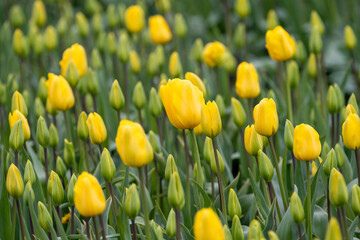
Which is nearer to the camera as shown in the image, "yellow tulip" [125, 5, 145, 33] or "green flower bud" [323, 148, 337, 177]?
"green flower bud" [323, 148, 337, 177]

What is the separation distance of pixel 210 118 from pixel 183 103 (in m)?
0.12

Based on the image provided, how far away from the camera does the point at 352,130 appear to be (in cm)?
176

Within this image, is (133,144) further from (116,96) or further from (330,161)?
(116,96)

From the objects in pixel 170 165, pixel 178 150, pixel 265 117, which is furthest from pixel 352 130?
pixel 178 150

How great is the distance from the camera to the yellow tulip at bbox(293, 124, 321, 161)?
1.71 meters

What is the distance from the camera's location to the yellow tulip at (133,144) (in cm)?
150

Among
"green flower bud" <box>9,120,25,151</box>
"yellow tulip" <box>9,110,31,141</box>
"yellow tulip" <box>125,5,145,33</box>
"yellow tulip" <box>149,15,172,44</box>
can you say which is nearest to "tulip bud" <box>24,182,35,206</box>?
"green flower bud" <box>9,120,25,151</box>

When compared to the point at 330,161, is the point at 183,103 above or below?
above

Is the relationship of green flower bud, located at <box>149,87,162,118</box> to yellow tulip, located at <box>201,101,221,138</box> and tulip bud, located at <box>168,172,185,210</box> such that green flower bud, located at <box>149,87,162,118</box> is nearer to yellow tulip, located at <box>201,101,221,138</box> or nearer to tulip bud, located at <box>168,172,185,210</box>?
yellow tulip, located at <box>201,101,221,138</box>

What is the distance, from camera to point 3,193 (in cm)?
204

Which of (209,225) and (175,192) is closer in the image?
(209,225)

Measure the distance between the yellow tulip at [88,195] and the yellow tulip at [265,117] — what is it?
21.1 inches

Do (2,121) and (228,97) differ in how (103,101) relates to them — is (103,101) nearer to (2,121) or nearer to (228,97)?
(2,121)

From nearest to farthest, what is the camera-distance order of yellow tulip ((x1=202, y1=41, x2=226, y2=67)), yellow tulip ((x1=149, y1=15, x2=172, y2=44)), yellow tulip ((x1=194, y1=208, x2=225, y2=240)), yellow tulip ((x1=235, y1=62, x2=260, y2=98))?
1. yellow tulip ((x1=194, y1=208, x2=225, y2=240))
2. yellow tulip ((x1=235, y1=62, x2=260, y2=98))
3. yellow tulip ((x1=202, y1=41, x2=226, y2=67))
4. yellow tulip ((x1=149, y1=15, x2=172, y2=44))
